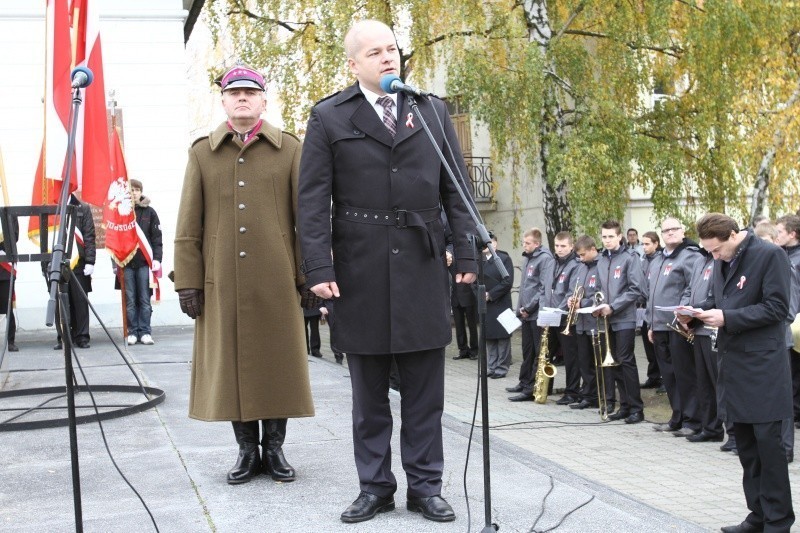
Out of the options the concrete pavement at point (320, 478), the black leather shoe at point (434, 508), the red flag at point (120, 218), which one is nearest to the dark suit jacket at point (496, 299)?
the concrete pavement at point (320, 478)

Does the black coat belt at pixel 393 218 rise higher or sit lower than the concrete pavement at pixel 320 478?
higher

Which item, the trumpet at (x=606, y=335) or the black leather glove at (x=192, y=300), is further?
the trumpet at (x=606, y=335)

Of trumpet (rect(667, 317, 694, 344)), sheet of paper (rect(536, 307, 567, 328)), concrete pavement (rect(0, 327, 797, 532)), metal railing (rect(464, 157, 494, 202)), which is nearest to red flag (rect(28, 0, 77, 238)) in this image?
concrete pavement (rect(0, 327, 797, 532))

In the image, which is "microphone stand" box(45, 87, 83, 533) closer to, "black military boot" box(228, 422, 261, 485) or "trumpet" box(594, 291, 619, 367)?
"black military boot" box(228, 422, 261, 485)

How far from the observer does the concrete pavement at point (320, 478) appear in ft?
15.4

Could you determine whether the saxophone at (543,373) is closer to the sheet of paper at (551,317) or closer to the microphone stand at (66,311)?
the sheet of paper at (551,317)

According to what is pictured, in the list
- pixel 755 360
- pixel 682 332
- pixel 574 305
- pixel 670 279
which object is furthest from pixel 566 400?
pixel 755 360

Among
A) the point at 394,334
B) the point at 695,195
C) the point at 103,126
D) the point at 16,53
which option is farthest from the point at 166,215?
the point at 394,334

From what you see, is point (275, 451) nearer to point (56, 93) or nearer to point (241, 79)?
point (241, 79)

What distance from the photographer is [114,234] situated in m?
10.8

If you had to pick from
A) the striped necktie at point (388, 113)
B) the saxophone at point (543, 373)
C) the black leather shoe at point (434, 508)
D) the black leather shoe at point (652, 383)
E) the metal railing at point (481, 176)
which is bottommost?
the black leather shoe at point (652, 383)

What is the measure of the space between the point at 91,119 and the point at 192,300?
3454 millimetres

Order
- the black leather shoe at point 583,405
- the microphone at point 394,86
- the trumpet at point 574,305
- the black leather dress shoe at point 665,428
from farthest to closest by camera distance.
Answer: the black leather shoe at point 583,405
the trumpet at point 574,305
the black leather dress shoe at point 665,428
the microphone at point 394,86

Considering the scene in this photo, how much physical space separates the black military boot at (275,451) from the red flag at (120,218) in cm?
481
